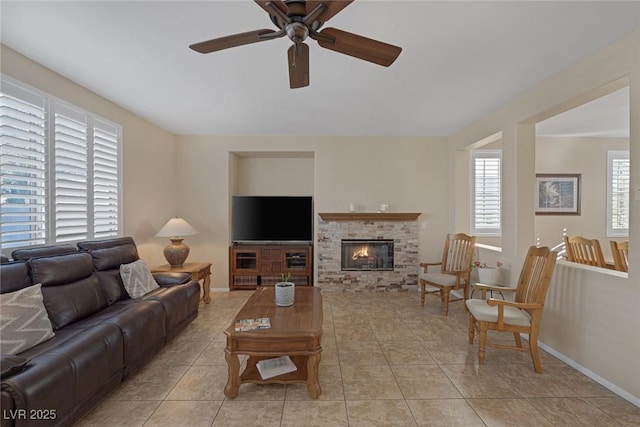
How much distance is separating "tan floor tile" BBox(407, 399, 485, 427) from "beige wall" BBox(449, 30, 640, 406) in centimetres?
128

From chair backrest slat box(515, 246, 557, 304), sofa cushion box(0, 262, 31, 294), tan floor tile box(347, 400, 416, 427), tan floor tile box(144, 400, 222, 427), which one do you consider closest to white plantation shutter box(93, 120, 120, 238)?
sofa cushion box(0, 262, 31, 294)

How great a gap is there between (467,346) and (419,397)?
3.84ft

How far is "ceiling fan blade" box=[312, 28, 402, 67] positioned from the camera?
1738 mm

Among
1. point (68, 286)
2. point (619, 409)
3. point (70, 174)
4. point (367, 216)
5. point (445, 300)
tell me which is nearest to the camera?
point (619, 409)

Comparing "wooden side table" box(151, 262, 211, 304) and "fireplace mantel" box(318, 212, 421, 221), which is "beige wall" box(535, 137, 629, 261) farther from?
"wooden side table" box(151, 262, 211, 304)

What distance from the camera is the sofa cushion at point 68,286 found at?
2.43 m

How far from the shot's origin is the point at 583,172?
5.42 m

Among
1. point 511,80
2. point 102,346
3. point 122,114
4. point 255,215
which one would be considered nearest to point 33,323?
point 102,346

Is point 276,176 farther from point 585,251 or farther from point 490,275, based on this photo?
point 585,251

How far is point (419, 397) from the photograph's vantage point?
2311mm

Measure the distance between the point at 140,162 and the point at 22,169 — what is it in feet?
5.67

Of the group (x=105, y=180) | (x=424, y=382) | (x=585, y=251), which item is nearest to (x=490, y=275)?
(x=585, y=251)

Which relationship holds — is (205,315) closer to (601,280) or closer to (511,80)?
(601,280)

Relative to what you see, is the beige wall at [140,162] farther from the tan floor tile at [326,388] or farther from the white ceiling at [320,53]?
the tan floor tile at [326,388]
